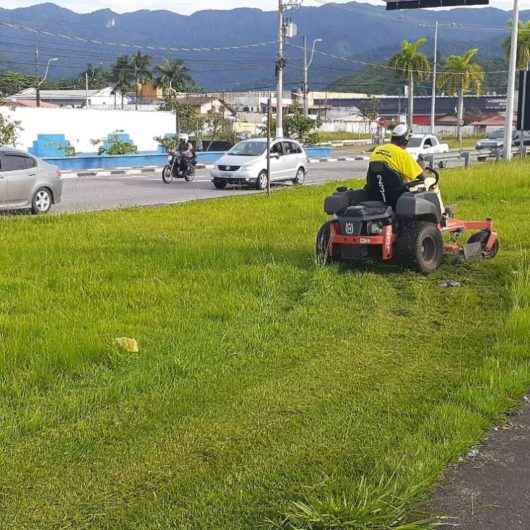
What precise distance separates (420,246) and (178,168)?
17.8 metres

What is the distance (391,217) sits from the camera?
898cm

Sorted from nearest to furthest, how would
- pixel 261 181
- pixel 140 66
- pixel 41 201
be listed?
pixel 41 201
pixel 261 181
pixel 140 66

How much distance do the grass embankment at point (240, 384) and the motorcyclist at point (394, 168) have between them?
96cm

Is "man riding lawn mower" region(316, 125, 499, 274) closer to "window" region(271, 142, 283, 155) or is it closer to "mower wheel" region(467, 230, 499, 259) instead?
"mower wheel" region(467, 230, 499, 259)

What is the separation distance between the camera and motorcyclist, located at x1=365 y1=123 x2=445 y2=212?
8969 mm

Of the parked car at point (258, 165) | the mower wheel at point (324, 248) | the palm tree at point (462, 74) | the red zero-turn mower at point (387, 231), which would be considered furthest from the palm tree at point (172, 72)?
the red zero-turn mower at point (387, 231)

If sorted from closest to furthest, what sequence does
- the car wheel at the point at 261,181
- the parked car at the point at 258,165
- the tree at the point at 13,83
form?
A: the parked car at the point at 258,165
the car wheel at the point at 261,181
the tree at the point at 13,83

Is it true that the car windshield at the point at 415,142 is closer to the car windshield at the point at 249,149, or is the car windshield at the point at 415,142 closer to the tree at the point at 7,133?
the car windshield at the point at 249,149

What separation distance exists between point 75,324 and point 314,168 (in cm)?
2845

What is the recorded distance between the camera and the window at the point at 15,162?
52.3 feet

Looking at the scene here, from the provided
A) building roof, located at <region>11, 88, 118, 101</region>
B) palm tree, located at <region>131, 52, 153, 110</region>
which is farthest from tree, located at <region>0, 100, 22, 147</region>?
palm tree, located at <region>131, 52, 153, 110</region>

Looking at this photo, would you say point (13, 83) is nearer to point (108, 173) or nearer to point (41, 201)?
point (108, 173)

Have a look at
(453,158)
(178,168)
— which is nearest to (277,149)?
(178,168)

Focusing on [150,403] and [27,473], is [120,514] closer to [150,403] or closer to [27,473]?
[27,473]
